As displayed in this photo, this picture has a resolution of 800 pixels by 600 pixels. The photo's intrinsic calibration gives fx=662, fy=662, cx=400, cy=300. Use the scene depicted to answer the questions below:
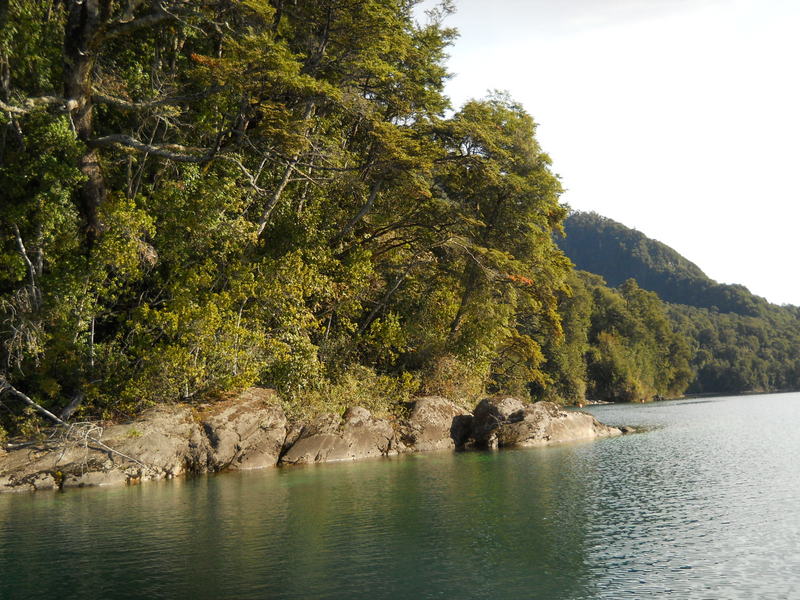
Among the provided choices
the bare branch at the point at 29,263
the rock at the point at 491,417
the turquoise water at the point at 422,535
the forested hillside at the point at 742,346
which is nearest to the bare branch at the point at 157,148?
the bare branch at the point at 29,263

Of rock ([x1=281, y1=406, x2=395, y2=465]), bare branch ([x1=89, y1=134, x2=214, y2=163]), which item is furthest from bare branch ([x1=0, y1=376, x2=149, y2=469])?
bare branch ([x1=89, y1=134, x2=214, y2=163])

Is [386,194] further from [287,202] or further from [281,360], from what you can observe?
[281,360]

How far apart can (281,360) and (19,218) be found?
29.8ft

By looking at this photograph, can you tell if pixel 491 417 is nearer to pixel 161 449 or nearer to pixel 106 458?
pixel 161 449

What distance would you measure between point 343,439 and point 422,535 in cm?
1186

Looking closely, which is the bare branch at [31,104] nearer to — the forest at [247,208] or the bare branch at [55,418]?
the forest at [247,208]

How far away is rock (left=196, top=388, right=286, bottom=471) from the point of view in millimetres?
20141

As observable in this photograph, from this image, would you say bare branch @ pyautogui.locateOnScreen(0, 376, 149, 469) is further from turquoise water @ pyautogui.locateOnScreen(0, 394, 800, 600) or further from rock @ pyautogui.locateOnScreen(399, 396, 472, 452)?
rock @ pyautogui.locateOnScreen(399, 396, 472, 452)

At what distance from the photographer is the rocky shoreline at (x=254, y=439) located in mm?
17703

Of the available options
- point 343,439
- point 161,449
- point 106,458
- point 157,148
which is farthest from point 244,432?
point 157,148

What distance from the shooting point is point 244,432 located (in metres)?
20.8

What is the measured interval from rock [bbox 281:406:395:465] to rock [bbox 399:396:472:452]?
1147 mm

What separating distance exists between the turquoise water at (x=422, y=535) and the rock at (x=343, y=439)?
2551mm

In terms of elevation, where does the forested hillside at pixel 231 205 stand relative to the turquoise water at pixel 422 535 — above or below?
above
